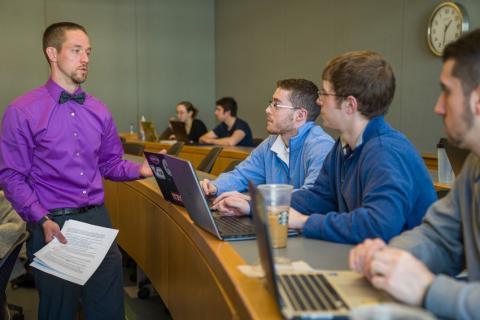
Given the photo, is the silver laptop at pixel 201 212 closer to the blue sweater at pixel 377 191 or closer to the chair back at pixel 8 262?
the blue sweater at pixel 377 191

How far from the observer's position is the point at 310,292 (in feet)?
3.57

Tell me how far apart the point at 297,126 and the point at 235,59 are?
7187mm

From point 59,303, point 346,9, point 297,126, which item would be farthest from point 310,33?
point 59,303

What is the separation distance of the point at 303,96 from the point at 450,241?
1.48m

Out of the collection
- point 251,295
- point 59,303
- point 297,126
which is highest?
point 297,126

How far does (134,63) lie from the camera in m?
9.86

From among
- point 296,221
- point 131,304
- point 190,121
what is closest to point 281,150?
point 296,221

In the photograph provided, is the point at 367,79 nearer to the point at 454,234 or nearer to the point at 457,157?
the point at 454,234

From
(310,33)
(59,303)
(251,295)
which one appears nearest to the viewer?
(251,295)

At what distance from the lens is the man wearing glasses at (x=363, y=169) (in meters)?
1.54

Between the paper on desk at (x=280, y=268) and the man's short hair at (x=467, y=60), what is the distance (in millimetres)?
532

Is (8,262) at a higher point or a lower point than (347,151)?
lower

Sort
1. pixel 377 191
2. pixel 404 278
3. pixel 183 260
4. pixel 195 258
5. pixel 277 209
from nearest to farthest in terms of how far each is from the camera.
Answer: pixel 404 278 < pixel 277 209 < pixel 377 191 < pixel 195 258 < pixel 183 260

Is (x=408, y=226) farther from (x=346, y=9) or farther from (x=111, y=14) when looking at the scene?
(x=111, y=14)
